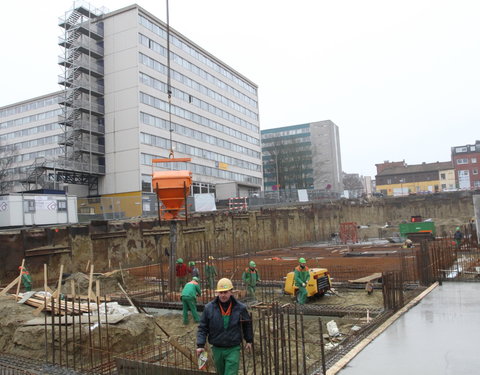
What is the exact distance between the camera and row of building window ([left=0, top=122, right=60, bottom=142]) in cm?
6231

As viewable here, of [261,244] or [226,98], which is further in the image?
[226,98]

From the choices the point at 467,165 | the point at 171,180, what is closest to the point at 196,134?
the point at 171,180

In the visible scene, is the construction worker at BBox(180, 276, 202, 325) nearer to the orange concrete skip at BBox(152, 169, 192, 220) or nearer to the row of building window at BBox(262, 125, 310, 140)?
the orange concrete skip at BBox(152, 169, 192, 220)

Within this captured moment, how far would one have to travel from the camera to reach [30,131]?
65.6m

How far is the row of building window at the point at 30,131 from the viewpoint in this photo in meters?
62.3

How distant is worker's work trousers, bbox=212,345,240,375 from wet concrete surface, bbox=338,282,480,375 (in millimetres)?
2001

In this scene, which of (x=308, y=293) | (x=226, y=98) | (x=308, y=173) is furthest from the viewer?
(x=308, y=173)

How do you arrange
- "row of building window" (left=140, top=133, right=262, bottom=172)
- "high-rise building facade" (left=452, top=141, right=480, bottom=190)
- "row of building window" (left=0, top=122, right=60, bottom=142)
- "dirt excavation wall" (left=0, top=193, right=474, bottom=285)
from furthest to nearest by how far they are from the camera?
"high-rise building facade" (left=452, top=141, right=480, bottom=190), "row of building window" (left=0, top=122, right=60, bottom=142), "row of building window" (left=140, top=133, right=262, bottom=172), "dirt excavation wall" (left=0, top=193, right=474, bottom=285)

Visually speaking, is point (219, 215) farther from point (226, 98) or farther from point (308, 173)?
point (308, 173)

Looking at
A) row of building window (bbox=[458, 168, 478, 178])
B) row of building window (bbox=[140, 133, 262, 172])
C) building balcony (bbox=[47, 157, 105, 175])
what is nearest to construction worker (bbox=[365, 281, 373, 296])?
row of building window (bbox=[140, 133, 262, 172])

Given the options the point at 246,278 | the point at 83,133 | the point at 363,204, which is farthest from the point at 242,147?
the point at 246,278

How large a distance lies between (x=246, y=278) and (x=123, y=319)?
4.93 m

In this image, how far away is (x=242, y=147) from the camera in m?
65.1

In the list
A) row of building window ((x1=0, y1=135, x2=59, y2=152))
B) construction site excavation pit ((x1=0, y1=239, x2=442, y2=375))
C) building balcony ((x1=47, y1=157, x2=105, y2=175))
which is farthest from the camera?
row of building window ((x1=0, y1=135, x2=59, y2=152))
